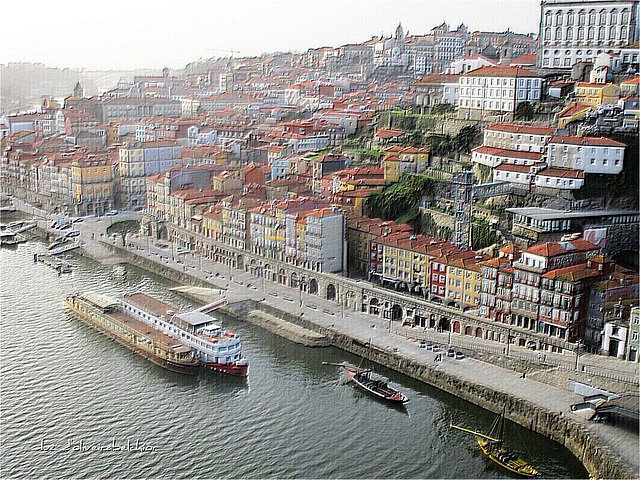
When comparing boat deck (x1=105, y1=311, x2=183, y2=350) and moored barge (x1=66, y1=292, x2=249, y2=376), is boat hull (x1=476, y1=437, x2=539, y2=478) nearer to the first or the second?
moored barge (x1=66, y1=292, x2=249, y2=376)

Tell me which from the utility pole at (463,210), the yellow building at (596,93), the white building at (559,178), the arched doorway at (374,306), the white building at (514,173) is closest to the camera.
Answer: the arched doorway at (374,306)

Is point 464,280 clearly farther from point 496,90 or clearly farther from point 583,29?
point 583,29

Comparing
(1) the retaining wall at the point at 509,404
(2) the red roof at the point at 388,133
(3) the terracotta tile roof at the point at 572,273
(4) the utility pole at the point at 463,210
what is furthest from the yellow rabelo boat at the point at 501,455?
(2) the red roof at the point at 388,133

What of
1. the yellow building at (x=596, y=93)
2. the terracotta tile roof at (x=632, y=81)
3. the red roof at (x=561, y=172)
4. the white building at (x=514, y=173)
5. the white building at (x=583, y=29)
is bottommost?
the white building at (x=514, y=173)

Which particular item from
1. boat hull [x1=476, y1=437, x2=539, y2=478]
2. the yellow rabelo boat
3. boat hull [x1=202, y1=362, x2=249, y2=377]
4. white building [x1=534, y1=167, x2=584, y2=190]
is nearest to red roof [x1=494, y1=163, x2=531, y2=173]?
white building [x1=534, y1=167, x2=584, y2=190]

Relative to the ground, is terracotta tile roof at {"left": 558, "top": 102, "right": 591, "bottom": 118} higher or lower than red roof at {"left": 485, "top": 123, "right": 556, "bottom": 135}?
higher

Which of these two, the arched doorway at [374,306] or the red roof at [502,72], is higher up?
the red roof at [502,72]

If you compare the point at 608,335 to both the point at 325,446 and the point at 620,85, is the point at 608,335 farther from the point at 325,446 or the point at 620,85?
the point at 620,85

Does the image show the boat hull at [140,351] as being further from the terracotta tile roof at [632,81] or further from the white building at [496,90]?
the terracotta tile roof at [632,81]
